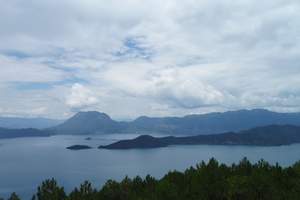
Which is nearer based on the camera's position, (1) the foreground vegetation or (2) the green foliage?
(1) the foreground vegetation

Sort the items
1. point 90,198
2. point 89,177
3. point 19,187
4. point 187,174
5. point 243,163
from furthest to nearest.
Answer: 1. point 89,177
2. point 19,187
3. point 243,163
4. point 187,174
5. point 90,198

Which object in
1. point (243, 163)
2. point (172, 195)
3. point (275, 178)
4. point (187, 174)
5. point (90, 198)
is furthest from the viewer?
point (243, 163)

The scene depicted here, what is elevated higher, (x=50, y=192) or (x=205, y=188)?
(x=205, y=188)

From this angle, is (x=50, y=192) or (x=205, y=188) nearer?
(x=205, y=188)

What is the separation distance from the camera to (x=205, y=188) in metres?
38.1

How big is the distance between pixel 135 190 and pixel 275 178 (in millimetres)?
17081

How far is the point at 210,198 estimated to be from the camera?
38.0m

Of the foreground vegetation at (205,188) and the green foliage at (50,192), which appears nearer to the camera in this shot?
the foreground vegetation at (205,188)

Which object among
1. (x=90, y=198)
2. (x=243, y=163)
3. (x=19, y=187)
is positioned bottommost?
(x=19, y=187)

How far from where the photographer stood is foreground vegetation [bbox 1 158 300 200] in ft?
116

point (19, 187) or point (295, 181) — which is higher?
point (295, 181)

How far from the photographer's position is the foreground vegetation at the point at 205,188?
35438mm

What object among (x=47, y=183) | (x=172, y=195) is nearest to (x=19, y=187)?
(x=47, y=183)

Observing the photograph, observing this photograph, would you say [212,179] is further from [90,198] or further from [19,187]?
[19,187]
